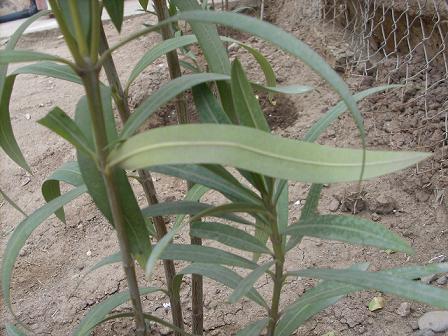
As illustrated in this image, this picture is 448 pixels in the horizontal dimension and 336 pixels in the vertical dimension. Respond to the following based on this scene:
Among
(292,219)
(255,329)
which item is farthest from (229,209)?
(292,219)

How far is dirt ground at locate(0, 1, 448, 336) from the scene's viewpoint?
1554 millimetres

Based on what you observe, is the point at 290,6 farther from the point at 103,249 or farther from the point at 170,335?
the point at 170,335

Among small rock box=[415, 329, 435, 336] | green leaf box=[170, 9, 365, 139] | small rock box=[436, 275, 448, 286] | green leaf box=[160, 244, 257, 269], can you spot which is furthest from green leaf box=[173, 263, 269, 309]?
small rock box=[436, 275, 448, 286]

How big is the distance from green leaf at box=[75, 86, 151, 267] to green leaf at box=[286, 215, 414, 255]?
208 millimetres

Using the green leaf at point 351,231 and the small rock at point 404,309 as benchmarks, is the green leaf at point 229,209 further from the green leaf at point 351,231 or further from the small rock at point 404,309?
the small rock at point 404,309

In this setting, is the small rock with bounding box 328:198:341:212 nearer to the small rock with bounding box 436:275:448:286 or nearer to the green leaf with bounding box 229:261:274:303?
the small rock with bounding box 436:275:448:286

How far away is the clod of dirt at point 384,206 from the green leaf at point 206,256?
1.03 m

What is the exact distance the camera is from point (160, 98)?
72 cm

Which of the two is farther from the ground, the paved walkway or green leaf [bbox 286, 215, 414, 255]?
the paved walkway

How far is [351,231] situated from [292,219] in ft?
3.51

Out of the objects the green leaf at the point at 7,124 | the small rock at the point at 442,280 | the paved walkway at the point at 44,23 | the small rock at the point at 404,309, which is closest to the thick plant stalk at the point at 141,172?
the green leaf at the point at 7,124

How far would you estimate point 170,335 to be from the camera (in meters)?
1.56

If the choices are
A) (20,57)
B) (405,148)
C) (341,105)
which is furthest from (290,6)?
(20,57)

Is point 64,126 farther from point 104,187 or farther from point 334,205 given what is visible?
point 334,205
